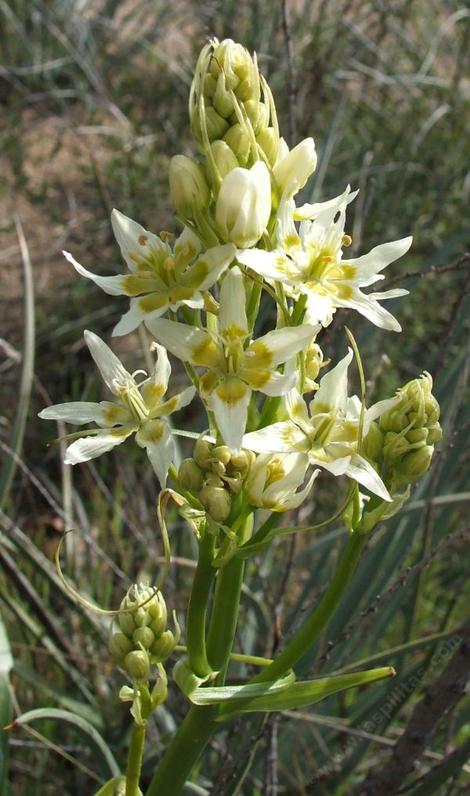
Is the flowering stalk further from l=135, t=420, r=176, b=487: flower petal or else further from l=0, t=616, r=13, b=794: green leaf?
l=0, t=616, r=13, b=794: green leaf

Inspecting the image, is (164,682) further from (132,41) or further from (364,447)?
(132,41)

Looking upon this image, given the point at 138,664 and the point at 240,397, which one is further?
the point at 138,664

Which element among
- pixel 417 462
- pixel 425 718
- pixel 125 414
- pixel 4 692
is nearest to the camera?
pixel 417 462

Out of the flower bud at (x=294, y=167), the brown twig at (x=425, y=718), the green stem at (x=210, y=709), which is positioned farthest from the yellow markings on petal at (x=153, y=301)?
the brown twig at (x=425, y=718)

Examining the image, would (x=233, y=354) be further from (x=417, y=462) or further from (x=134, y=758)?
(x=134, y=758)

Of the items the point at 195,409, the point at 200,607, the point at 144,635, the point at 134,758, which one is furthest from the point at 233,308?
the point at 195,409

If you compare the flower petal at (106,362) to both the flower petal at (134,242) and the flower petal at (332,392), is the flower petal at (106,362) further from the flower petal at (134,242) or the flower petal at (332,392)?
the flower petal at (332,392)

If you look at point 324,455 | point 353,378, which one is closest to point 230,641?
point 324,455
